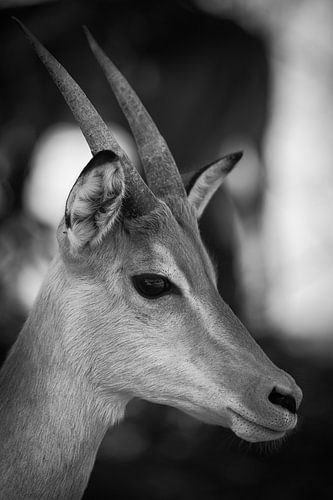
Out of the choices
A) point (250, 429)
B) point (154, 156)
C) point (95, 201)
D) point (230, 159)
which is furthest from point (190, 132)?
point (250, 429)

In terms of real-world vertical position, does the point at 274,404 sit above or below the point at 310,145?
below

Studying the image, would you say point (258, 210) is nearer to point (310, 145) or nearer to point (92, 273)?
point (310, 145)

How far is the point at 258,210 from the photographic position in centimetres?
1178

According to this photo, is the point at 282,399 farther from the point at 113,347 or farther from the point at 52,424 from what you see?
the point at 52,424

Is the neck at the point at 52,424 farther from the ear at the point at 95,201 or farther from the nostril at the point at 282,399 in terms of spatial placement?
the nostril at the point at 282,399

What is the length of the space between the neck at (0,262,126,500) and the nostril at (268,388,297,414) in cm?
83

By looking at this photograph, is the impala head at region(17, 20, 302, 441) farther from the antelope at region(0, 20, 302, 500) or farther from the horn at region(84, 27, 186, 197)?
the horn at region(84, 27, 186, 197)

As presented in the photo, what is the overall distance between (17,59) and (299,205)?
189 inches

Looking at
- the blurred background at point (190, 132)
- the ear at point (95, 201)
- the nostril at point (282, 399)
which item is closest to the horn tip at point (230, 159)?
the ear at point (95, 201)

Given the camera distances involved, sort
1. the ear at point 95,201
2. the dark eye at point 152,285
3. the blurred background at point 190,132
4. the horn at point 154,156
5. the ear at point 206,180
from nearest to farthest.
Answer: the ear at point 95,201 → the dark eye at point 152,285 → the horn at point 154,156 → the ear at point 206,180 → the blurred background at point 190,132

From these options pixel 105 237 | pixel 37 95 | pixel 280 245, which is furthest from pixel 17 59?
pixel 105 237

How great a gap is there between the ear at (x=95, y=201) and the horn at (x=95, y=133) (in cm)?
15

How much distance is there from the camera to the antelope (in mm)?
4133

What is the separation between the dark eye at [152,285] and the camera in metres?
4.26
